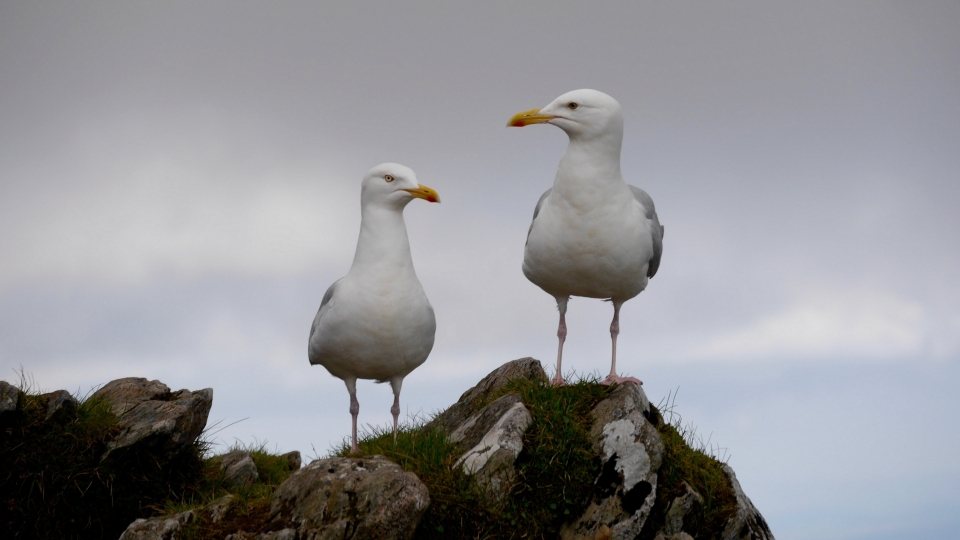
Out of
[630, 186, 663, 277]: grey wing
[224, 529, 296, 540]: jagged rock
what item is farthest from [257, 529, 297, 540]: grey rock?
[630, 186, 663, 277]: grey wing

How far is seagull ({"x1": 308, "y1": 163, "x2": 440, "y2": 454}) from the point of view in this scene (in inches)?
439

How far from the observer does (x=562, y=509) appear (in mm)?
10359

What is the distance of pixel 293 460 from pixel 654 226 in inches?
324

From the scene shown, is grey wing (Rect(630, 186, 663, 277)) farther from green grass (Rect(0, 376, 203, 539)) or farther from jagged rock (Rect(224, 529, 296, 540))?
green grass (Rect(0, 376, 203, 539))

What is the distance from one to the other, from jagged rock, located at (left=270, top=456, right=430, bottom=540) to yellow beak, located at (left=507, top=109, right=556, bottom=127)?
4.39 metres

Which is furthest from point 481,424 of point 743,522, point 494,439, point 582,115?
point 582,115

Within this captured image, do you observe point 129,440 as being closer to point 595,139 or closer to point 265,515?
point 265,515

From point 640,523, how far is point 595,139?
→ 451 cm

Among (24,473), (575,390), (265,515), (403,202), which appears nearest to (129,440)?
(24,473)

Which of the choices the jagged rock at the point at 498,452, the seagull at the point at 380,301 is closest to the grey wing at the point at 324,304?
the seagull at the point at 380,301

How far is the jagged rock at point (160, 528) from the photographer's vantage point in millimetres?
9750

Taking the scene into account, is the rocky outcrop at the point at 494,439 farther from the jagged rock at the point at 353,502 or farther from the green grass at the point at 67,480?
the green grass at the point at 67,480

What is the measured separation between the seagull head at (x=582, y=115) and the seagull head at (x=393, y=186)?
1571mm

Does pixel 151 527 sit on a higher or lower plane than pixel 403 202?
lower
